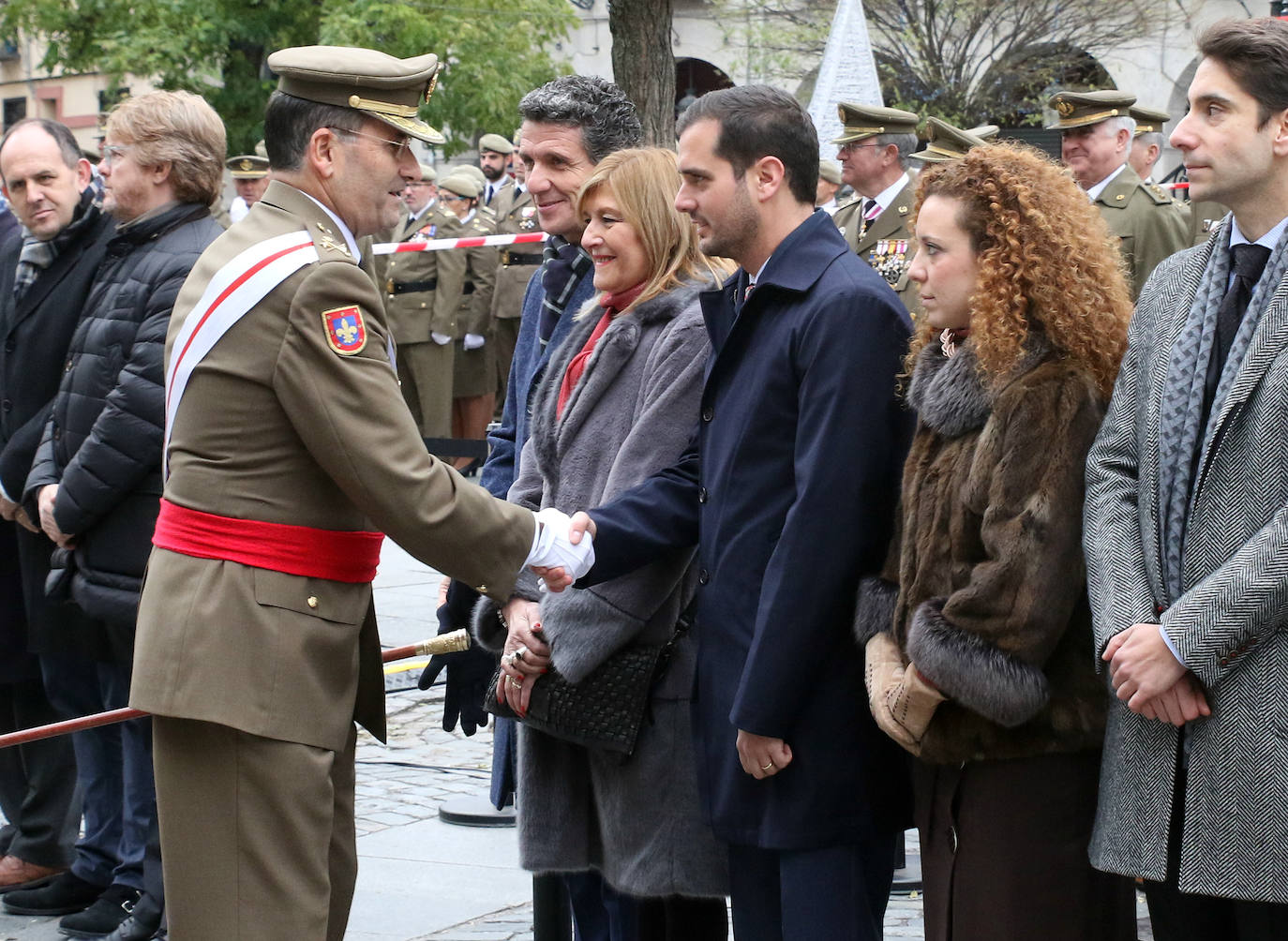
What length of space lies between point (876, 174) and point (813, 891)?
4785 mm

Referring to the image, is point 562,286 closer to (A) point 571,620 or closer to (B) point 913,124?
(A) point 571,620

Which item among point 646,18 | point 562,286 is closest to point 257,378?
point 562,286

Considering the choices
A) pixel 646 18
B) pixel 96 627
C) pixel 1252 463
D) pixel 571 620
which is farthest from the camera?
pixel 646 18

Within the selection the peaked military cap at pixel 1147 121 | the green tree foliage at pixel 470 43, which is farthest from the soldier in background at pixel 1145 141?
the green tree foliage at pixel 470 43

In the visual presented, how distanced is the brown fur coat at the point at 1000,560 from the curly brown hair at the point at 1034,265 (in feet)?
0.17

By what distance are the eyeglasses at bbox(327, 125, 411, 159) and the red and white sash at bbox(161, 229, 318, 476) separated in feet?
0.88

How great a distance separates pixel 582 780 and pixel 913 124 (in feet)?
15.0

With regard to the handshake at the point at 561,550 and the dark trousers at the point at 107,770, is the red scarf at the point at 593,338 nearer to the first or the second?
the handshake at the point at 561,550

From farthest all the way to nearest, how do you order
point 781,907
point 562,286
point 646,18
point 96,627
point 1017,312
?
1. point 646,18
2. point 96,627
3. point 562,286
4. point 781,907
5. point 1017,312

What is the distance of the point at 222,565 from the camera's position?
3.34 m

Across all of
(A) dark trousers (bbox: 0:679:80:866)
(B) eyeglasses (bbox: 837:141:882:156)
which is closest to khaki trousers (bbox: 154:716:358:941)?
(A) dark trousers (bbox: 0:679:80:866)

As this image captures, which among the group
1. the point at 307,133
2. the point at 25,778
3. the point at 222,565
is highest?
the point at 307,133

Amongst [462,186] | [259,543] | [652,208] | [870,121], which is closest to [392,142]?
[652,208]

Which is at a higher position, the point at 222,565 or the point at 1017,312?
the point at 1017,312
